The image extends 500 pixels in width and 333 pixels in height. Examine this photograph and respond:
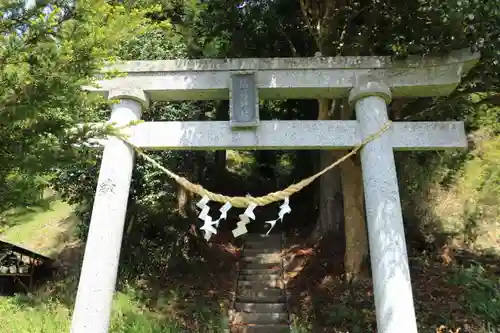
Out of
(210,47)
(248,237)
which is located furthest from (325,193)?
(210,47)

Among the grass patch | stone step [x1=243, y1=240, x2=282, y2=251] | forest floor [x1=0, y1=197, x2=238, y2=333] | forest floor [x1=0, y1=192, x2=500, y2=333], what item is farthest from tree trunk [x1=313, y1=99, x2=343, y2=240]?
the grass patch

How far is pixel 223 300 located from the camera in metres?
8.85

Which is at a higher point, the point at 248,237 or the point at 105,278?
the point at 248,237

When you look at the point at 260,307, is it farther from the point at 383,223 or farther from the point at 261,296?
the point at 383,223

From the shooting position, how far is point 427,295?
285 inches

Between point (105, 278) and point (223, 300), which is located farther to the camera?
point (223, 300)

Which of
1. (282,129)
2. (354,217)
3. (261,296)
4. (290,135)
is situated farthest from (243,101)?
(261,296)

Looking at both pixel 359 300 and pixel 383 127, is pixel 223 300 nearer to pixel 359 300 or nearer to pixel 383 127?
pixel 359 300

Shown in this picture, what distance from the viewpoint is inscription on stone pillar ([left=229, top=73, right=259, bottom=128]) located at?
5.46m

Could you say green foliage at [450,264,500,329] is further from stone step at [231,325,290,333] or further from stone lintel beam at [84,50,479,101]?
stone lintel beam at [84,50,479,101]

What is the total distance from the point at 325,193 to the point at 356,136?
19.2ft

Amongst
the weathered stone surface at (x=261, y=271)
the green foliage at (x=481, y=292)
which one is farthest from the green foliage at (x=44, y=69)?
the weathered stone surface at (x=261, y=271)

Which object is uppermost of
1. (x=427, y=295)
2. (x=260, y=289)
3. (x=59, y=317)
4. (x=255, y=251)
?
(x=255, y=251)

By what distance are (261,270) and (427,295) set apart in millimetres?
4396
